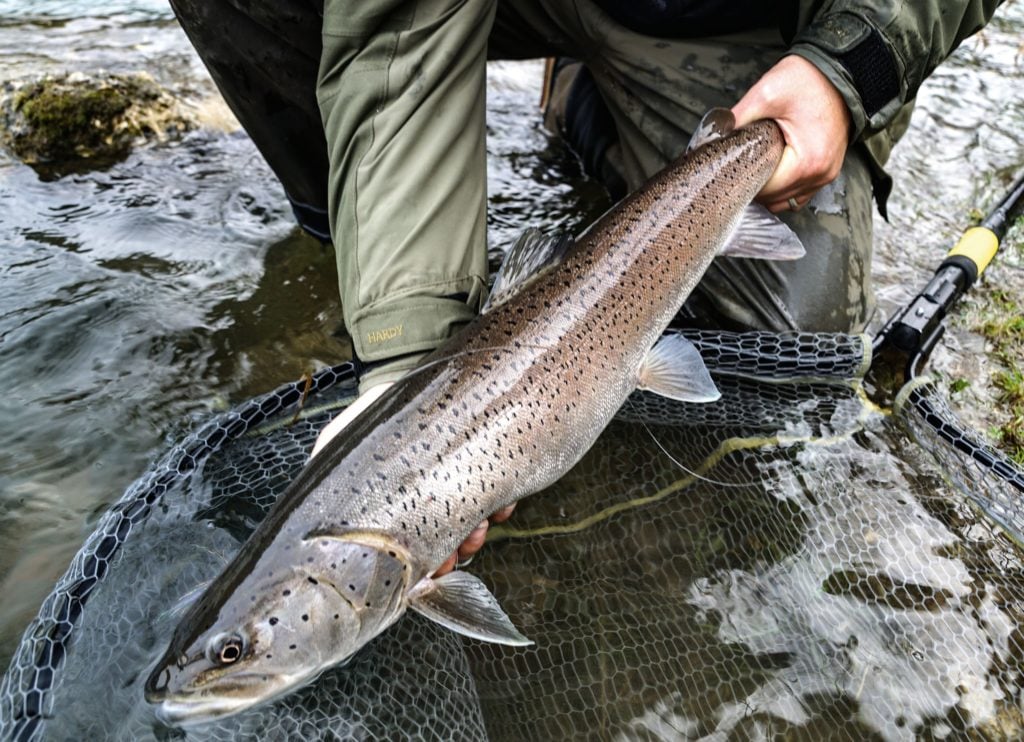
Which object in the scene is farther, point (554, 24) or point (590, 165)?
point (590, 165)

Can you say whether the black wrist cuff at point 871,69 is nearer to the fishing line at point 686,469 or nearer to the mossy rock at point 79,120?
the fishing line at point 686,469

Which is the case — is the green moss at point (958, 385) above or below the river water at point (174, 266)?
above

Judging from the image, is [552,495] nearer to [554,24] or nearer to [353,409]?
[353,409]

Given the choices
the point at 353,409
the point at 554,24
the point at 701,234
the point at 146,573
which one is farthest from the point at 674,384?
the point at 554,24

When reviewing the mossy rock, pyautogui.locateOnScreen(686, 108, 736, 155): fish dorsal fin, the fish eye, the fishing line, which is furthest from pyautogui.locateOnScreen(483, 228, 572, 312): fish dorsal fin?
the mossy rock

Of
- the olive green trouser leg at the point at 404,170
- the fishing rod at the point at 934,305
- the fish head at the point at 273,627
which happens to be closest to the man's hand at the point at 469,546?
the fish head at the point at 273,627

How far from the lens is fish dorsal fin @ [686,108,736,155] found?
8.18ft

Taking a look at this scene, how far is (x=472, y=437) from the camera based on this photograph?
189cm

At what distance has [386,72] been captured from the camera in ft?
7.65

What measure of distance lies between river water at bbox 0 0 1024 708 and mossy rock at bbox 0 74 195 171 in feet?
0.40

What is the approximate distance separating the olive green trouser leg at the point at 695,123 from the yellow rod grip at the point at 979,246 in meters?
0.37

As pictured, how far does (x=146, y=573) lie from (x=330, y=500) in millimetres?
563

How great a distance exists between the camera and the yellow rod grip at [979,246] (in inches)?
119

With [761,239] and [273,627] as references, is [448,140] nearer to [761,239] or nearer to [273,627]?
[761,239]
